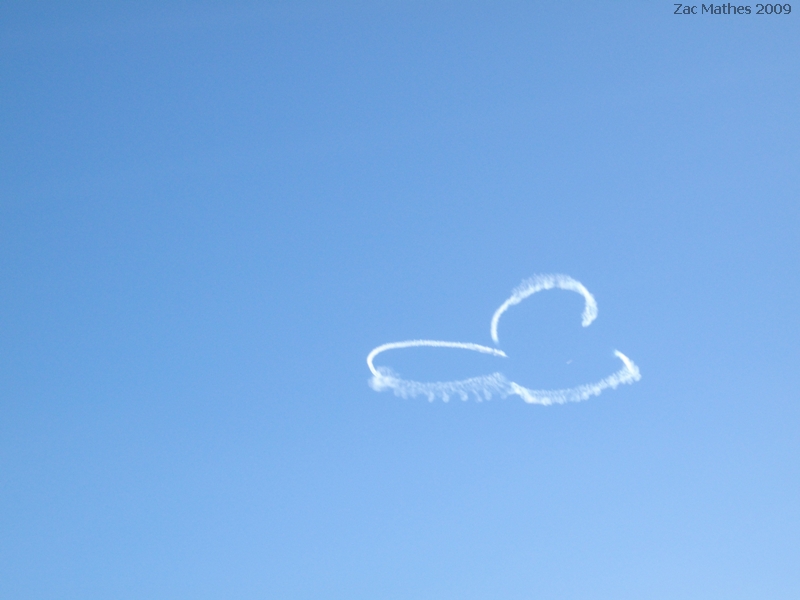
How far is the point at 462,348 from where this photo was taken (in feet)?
9.72

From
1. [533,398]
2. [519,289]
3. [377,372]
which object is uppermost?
[519,289]

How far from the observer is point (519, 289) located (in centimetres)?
297

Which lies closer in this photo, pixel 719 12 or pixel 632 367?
pixel 632 367

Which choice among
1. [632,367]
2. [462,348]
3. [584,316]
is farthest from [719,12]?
[462,348]

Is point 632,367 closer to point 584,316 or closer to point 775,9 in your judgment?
point 584,316

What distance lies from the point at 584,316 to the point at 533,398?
1.90ft

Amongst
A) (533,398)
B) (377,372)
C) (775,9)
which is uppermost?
(775,9)

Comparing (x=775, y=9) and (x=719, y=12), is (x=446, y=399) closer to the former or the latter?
(x=719, y=12)

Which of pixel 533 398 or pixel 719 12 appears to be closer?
pixel 533 398

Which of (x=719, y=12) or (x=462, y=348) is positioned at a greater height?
(x=719, y=12)

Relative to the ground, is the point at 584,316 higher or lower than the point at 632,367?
higher

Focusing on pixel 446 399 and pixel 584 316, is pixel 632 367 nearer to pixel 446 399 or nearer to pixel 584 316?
pixel 584 316

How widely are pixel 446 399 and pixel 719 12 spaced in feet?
9.79

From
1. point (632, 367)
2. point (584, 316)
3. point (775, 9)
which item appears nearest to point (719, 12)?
point (775, 9)
